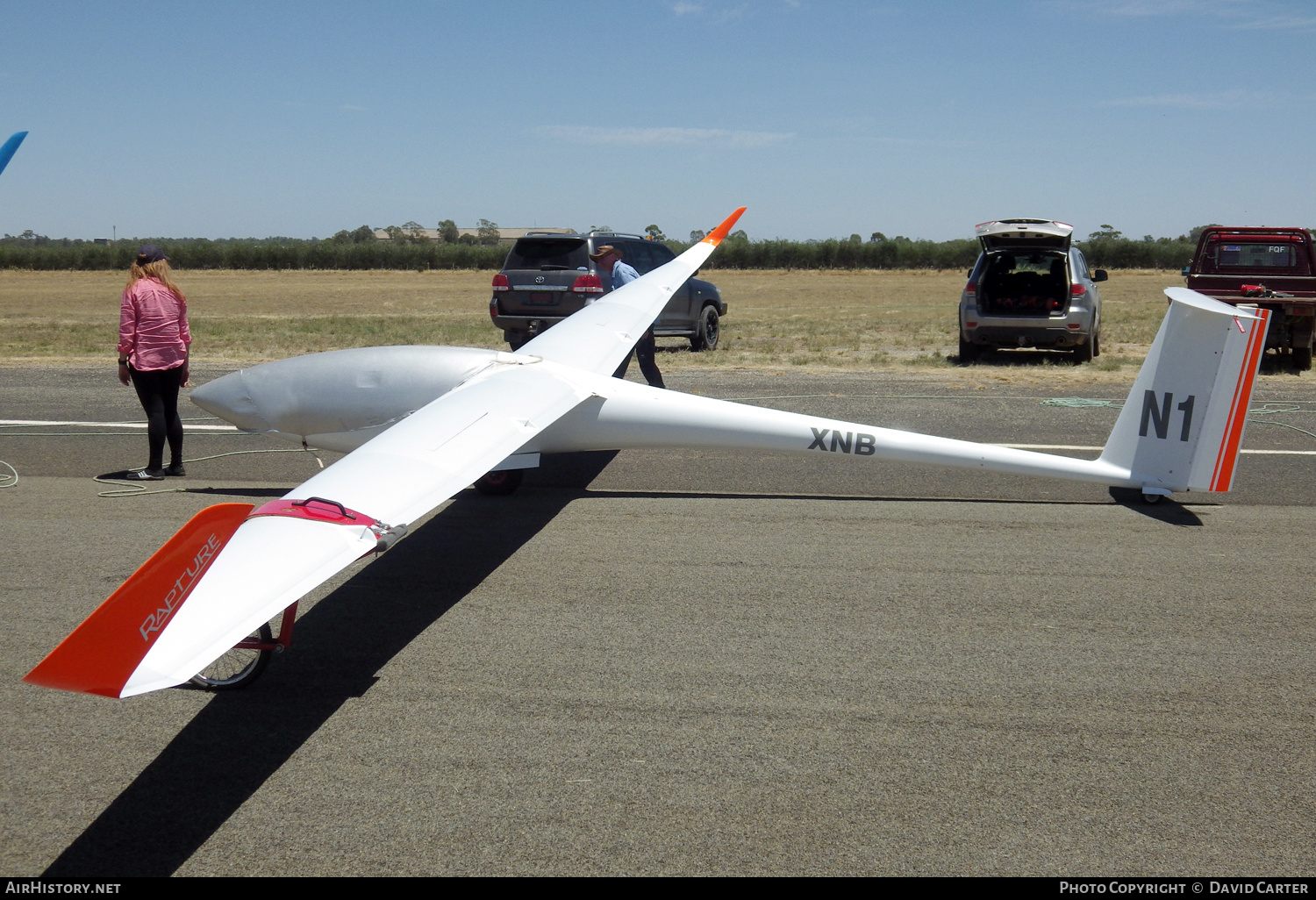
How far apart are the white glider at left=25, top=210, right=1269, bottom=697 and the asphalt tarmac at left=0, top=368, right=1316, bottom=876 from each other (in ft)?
1.78

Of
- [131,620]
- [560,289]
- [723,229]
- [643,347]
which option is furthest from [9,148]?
[560,289]

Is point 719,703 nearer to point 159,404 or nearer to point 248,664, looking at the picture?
point 248,664

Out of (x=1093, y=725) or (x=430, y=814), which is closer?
(x=430, y=814)

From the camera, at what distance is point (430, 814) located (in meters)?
3.58

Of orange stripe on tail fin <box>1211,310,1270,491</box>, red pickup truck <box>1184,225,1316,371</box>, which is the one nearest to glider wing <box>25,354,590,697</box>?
orange stripe on tail fin <box>1211,310,1270,491</box>

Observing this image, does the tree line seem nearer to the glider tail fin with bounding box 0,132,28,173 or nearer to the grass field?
the grass field

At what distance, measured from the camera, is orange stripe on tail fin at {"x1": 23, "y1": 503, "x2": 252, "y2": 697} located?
118 inches

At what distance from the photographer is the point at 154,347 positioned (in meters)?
8.21

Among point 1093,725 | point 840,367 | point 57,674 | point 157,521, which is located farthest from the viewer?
point 840,367

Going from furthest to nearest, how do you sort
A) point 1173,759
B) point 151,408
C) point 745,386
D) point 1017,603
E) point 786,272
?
point 786,272
point 745,386
point 151,408
point 1017,603
point 1173,759

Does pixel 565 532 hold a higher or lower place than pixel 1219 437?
lower

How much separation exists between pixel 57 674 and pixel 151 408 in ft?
19.1

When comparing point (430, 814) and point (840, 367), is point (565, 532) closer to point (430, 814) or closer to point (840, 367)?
point (430, 814)
